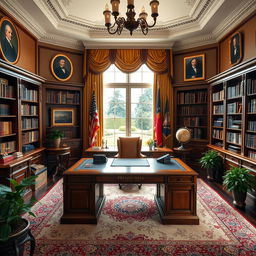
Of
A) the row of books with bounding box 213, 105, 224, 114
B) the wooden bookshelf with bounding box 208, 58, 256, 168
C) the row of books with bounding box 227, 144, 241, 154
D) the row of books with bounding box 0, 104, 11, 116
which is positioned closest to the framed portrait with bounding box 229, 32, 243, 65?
the wooden bookshelf with bounding box 208, 58, 256, 168

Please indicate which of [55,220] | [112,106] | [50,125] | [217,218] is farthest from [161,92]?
[55,220]

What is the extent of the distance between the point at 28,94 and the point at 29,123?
2.29 feet

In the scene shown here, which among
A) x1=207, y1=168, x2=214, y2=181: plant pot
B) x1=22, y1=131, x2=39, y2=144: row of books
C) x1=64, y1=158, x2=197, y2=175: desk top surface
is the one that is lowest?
x1=207, y1=168, x2=214, y2=181: plant pot

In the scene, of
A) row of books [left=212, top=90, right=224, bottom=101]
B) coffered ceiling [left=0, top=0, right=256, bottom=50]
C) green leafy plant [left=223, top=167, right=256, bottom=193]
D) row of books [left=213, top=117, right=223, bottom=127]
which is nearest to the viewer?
green leafy plant [left=223, top=167, right=256, bottom=193]

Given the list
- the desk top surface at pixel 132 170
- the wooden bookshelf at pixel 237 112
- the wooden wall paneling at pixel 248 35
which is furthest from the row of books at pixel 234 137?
the desk top surface at pixel 132 170

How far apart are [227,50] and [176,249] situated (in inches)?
184

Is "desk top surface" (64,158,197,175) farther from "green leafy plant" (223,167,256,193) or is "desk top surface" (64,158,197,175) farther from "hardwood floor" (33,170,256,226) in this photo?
"hardwood floor" (33,170,256,226)

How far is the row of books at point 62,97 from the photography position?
18.0 ft

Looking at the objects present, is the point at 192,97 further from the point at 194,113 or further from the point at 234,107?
the point at 234,107

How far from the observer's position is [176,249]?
2.26 m

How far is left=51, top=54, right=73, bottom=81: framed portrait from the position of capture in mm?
5442

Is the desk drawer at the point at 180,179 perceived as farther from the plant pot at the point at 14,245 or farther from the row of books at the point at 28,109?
the row of books at the point at 28,109

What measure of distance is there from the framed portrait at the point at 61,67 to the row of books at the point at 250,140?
485cm

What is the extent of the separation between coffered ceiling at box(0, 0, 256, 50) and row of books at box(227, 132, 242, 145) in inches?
97.1
